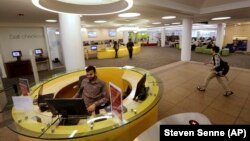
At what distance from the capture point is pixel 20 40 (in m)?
8.98

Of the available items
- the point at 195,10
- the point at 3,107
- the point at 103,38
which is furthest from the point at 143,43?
the point at 3,107

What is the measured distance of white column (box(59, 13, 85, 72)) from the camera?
3.92 metres

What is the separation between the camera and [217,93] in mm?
4645

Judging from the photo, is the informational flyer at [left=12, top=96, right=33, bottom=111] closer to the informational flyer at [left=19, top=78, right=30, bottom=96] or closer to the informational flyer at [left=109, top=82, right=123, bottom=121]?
the informational flyer at [left=19, top=78, right=30, bottom=96]

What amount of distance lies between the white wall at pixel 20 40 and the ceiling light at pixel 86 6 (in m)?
8.74

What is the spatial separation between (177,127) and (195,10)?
7.37 m

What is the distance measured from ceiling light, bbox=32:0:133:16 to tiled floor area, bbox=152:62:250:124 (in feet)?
6.16

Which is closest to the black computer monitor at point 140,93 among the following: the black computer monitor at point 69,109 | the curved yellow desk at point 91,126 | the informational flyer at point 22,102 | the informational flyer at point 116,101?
the curved yellow desk at point 91,126

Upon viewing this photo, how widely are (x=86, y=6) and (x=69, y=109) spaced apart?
1.45m

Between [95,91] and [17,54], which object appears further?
[17,54]

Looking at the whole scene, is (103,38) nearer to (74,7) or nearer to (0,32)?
(0,32)

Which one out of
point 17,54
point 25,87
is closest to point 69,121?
point 25,87

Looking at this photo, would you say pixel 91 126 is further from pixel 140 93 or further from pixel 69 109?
pixel 140 93

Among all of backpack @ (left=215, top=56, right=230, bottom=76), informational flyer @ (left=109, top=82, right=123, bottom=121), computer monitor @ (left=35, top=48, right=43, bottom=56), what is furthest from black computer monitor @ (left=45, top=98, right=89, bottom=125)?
computer monitor @ (left=35, top=48, right=43, bottom=56)
